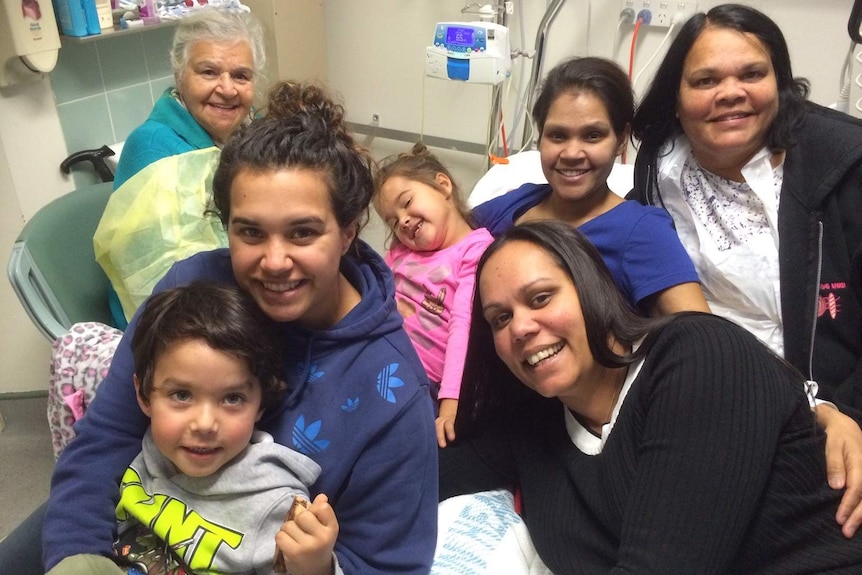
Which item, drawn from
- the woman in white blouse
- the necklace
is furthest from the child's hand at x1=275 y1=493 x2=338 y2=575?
the woman in white blouse

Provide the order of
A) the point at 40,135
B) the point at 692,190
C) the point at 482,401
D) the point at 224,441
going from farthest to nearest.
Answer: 1. the point at 40,135
2. the point at 692,190
3. the point at 482,401
4. the point at 224,441

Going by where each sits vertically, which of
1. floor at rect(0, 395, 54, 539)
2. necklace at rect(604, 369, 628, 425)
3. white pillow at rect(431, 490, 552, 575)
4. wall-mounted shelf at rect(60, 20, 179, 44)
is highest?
wall-mounted shelf at rect(60, 20, 179, 44)

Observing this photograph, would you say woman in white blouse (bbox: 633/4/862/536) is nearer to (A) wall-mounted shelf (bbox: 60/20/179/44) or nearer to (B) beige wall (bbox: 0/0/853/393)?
(B) beige wall (bbox: 0/0/853/393)

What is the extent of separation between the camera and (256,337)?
1077mm

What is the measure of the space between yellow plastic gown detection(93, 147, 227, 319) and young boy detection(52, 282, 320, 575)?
59 centimetres

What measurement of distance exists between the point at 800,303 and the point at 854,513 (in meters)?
0.55

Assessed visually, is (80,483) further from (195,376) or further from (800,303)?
(800,303)

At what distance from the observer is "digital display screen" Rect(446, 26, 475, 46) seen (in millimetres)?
2289

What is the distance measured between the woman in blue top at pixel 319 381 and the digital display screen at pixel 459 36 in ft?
4.07

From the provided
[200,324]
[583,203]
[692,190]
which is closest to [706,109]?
[692,190]

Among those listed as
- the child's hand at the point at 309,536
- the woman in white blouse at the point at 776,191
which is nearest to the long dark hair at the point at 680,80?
the woman in white blouse at the point at 776,191

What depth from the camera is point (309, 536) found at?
3.14ft

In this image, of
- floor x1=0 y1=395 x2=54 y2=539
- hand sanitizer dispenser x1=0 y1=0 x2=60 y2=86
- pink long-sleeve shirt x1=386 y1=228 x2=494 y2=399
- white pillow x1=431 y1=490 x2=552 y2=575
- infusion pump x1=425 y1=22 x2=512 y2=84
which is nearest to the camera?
white pillow x1=431 y1=490 x2=552 y2=575

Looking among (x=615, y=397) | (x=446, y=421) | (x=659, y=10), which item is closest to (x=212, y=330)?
(x=446, y=421)
